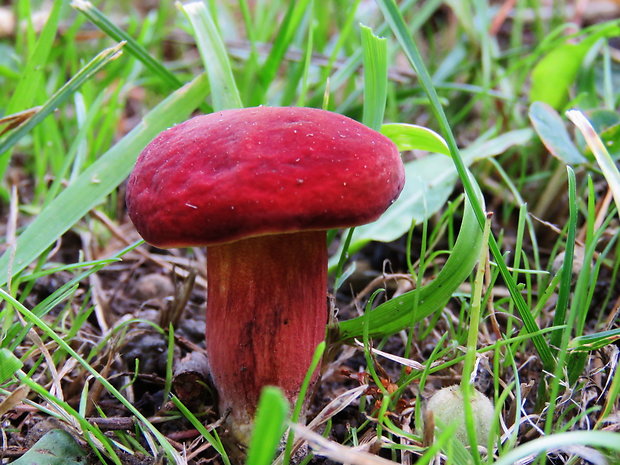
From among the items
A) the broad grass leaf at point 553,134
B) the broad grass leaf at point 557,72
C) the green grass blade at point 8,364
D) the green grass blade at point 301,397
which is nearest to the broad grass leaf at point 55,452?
the green grass blade at point 8,364

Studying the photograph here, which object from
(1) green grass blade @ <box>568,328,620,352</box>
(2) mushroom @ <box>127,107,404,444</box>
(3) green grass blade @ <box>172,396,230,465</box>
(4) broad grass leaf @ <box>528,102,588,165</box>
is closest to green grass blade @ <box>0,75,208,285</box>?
(2) mushroom @ <box>127,107,404,444</box>

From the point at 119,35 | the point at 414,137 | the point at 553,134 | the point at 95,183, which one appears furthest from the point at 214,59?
the point at 553,134

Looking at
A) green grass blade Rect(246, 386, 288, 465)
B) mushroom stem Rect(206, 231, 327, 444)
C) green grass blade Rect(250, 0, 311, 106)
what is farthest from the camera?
green grass blade Rect(250, 0, 311, 106)

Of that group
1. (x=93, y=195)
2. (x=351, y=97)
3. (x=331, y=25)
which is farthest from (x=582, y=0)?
(x=93, y=195)

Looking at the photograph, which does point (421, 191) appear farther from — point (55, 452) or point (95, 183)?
point (55, 452)

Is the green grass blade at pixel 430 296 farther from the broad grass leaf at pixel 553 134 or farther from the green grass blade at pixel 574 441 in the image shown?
the broad grass leaf at pixel 553 134

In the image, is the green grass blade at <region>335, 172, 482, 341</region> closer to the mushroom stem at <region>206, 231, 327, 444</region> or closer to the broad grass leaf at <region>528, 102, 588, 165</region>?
the mushroom stem at <region>206, 231, 327, 444</region>
